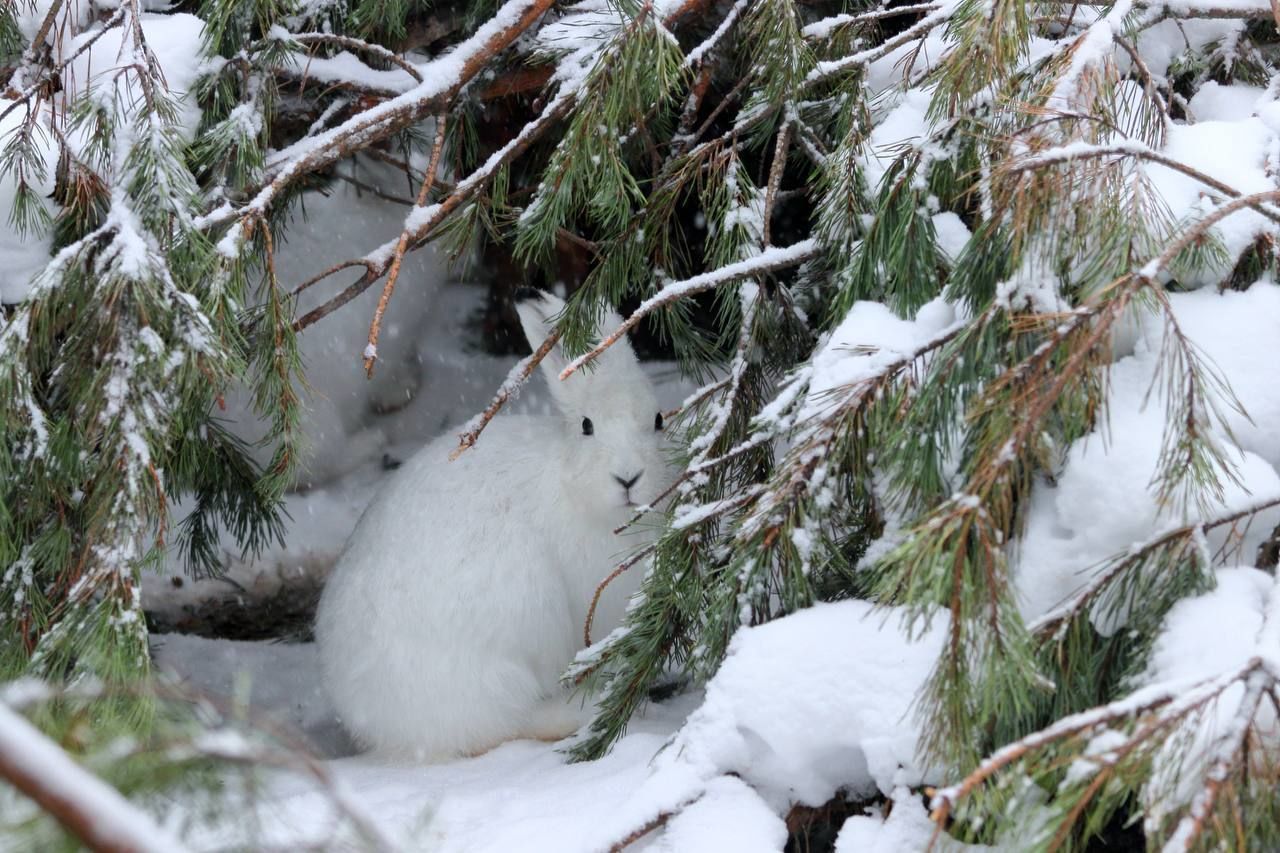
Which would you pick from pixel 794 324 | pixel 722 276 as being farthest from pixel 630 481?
pixel 722 276

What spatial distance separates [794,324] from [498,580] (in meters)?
1.09

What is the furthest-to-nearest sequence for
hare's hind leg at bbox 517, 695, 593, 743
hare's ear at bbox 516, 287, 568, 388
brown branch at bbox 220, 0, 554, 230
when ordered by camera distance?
hare's hind leg at bbox 517, 695, 593, 743, hare's ear at bbox 516, 287, 568, 388, brown branch at bbox 220, 0, 554, 230

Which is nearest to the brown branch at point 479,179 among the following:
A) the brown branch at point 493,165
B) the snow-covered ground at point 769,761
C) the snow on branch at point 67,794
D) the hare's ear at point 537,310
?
the brown branch at point 493,165

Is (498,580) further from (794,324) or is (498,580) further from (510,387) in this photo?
(794,324)

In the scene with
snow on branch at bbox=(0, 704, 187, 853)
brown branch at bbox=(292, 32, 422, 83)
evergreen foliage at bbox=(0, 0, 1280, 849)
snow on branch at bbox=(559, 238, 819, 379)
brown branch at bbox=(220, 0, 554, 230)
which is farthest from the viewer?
brown branch at bbox=(292, 32, 422, 83)

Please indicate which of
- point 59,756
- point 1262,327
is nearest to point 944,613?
point 1262,327

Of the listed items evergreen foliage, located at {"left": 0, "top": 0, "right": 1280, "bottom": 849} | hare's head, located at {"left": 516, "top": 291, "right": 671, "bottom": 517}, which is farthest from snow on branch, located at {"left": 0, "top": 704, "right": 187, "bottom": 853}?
hare's head, located at {"left": 516, "top": 291, "right": 671, "bottom": 517}

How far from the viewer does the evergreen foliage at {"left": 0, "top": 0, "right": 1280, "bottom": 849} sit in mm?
1494

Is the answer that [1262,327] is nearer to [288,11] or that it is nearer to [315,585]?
[288,11]

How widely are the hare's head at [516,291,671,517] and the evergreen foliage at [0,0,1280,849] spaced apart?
0.14 metres

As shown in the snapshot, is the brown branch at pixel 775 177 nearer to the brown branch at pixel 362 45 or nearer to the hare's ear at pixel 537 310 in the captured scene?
the hare's ear at pixel 537 310

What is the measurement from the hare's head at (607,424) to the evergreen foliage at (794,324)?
14 centimetres

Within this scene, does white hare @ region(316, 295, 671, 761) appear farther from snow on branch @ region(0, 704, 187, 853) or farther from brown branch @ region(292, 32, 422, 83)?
snow on branch @ region(0, 704, 187, 853)

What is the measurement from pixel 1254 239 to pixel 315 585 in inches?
145
